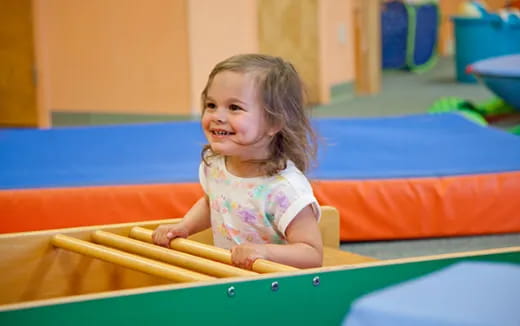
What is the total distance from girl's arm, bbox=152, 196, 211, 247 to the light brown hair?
9.2 inches

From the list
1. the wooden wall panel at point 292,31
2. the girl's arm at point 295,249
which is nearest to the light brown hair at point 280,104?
the girl's arm at point 295,249

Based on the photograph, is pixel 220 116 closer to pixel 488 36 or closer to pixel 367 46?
pixel 367 46

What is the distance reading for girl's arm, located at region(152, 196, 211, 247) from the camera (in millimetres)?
2236

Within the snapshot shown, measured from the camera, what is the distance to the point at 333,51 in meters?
6.89

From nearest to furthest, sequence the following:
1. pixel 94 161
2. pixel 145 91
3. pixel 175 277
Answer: pixel 175 277, pixel 94 161, pixel 145 91

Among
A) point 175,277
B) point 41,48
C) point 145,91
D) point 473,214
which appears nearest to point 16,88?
point 41,48

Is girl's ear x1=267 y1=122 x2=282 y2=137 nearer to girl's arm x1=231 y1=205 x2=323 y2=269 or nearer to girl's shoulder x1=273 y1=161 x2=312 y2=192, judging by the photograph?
girl's shoulder x1=273 y1=161 x2=312 y2=192

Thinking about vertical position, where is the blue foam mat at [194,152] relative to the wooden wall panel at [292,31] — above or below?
below

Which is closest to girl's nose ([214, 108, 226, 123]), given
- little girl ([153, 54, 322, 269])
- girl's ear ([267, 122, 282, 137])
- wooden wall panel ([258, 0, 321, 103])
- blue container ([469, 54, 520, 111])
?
little girl ([153, 54, 322, 269])

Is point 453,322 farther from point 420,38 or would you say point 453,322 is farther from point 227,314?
point 420,38

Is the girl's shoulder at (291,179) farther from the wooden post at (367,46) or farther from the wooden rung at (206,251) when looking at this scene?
the wooden post at (367,46)

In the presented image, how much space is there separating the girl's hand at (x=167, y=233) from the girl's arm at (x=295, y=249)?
0.89ft

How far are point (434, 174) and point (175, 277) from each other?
1660 millimetres

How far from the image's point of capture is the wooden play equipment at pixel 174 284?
5.37ft
